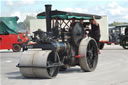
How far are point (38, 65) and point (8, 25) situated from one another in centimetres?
1830

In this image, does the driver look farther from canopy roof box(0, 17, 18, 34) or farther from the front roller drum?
canopy roof box(0, 17, 18, 34)

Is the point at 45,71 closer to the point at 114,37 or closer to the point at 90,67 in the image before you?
the point at 90,67

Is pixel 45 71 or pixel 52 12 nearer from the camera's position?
pixel 45 71

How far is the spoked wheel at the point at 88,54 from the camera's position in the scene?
1043 centimetres

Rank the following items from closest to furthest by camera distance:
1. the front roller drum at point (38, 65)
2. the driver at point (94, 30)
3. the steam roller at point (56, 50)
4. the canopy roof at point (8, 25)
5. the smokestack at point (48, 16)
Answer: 1. the front roller drum at point (38, 65)
2. the steam roller at point (56, 50)
3. the smokestack at point (48, 16)
4. the driver at point (94, 30)
5. the canopy roof at point (8, 25)

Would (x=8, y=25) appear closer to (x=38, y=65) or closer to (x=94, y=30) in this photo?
(x=94, y=30)

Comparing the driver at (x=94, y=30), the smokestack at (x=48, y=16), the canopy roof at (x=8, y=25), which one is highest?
the smokestack at (x=48, y=16)

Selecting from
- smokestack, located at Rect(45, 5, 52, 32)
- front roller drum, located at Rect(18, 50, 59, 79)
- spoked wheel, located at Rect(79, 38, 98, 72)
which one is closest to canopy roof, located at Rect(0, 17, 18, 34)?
spoked wheel, located at Rect(79, 38, 98, 72)

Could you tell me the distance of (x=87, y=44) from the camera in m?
10.6

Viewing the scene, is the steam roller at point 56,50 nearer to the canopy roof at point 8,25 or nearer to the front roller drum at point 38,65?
the front roller drum at point 38,65

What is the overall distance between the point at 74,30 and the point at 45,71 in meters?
2.32

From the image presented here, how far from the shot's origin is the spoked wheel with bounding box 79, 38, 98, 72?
10.4 metres

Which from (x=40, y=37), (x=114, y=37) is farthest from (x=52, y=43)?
(x=114, y=37)

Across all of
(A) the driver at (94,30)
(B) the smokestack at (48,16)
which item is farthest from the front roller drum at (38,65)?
(A) the driver at (94,30)
